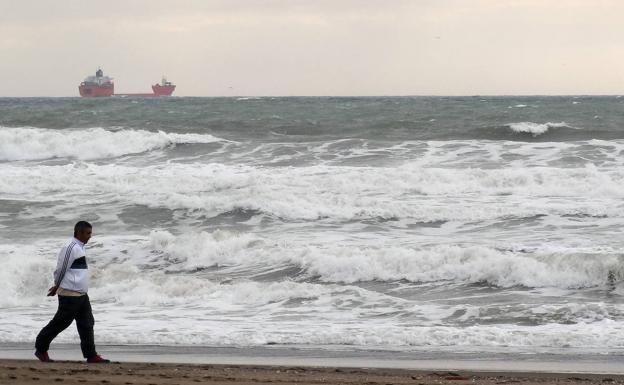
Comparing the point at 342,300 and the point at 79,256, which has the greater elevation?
the point at 79,256

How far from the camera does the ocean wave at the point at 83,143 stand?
29.6 meters

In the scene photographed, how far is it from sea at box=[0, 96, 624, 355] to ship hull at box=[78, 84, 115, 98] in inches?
3400

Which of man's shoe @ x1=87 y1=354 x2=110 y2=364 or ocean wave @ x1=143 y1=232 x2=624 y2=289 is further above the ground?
man's shoe @ x1=87 y1=354 x2=110 y2=364

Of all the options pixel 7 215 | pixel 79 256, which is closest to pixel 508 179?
pixel 7 215

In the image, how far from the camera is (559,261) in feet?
42.7

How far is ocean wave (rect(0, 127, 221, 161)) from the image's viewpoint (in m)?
29.6

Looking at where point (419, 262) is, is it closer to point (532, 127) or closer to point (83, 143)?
point (532, 127)

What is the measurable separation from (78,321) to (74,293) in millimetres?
275

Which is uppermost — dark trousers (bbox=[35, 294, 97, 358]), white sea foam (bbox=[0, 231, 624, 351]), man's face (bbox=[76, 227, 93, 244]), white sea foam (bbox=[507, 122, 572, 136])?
man's face (bbox=[76, 227, 93, 244])

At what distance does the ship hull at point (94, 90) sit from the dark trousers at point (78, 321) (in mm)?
111290

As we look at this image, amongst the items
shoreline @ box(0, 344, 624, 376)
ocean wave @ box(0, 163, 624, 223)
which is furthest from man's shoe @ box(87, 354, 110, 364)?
ocean wave @ box(0, 163, 624, 223)

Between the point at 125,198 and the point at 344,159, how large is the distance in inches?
281

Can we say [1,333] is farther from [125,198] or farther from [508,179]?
[508,179]

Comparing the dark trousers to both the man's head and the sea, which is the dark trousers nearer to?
the man's head
